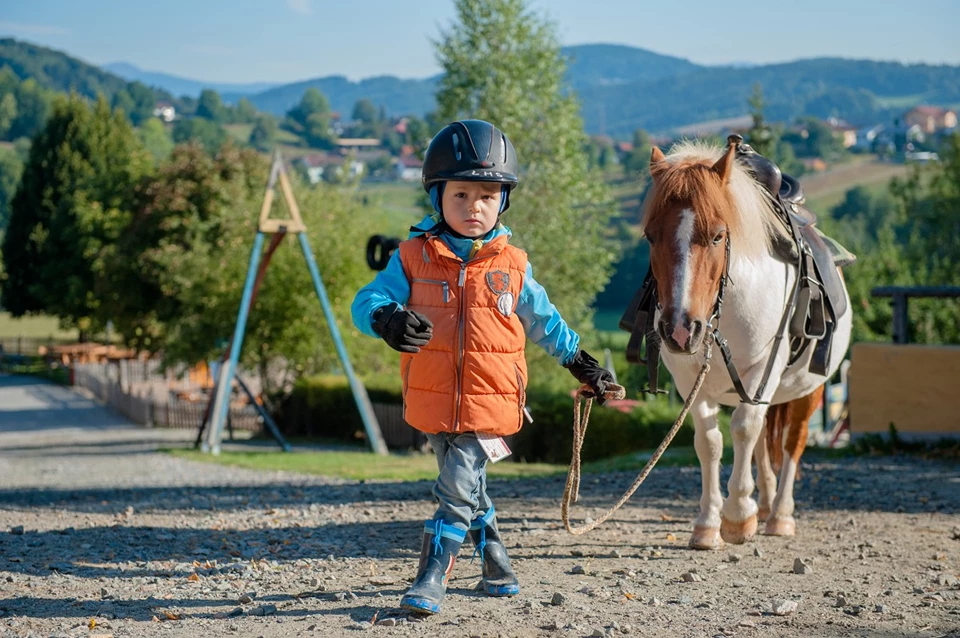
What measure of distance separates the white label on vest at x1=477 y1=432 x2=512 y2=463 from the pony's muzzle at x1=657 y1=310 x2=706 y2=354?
0.92 m

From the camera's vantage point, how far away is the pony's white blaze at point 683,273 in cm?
465

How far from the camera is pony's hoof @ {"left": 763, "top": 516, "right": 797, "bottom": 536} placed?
21.1 feet

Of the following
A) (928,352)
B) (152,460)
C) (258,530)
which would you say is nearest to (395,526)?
(258,530)

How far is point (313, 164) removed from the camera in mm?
176125

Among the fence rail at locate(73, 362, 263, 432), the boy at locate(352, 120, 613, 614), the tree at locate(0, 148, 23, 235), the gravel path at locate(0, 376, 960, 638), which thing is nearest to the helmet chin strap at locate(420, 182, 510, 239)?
the boy at locate(352, 120, 613, 614)

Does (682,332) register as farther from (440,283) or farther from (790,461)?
(790,461)

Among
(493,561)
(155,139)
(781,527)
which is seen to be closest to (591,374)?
(493,561)

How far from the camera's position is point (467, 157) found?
4359 mm

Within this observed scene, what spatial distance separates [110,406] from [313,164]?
457ft

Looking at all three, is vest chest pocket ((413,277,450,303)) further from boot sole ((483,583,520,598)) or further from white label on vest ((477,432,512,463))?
boot sole ((483,583,520,598))

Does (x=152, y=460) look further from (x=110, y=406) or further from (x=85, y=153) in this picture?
(x=85, y=153)

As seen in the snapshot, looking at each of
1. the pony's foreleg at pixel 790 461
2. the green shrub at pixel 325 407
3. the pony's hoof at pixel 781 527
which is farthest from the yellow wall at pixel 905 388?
the green shrub at pixel 325 407

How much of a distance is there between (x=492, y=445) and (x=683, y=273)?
1.23 m

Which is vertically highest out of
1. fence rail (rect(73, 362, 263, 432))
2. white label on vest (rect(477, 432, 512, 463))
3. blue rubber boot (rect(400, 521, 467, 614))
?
white label on vest (rect(477, 432, 512, 463))
